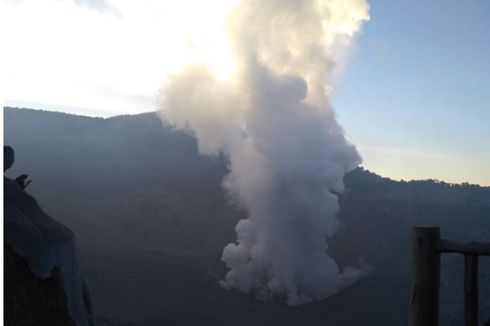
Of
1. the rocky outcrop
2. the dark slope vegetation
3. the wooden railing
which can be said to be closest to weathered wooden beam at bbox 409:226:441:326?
the wooden railing

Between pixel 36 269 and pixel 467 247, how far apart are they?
9415 mm

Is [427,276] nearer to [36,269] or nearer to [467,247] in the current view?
[467,247]

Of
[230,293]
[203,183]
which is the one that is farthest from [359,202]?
[230,293]

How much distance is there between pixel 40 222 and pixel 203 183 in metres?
53.8

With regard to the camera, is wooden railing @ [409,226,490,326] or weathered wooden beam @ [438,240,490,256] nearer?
weathered wooden beam @ [438,240,490,256]

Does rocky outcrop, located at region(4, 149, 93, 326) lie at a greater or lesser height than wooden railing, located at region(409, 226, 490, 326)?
lesser

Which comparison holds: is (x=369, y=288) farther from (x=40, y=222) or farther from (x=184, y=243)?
(x=40, y=222)

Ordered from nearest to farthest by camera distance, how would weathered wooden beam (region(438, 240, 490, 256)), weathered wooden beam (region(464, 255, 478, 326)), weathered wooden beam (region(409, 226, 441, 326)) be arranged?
1. weathered wooden beam (region(438, 240, 490, 256))
2. weathered wooden beam (region(464, 255, 478, 326))
3. weathered wooden beam (region(409, 226, 441, 326))

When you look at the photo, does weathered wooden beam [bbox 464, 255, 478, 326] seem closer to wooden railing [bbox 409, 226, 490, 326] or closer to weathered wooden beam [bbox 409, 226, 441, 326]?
wooden railing [bbox 409, 226, 490, 326]

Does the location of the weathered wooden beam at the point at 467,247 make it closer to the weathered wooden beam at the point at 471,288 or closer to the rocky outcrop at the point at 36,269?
the weathered wooden beam at the point at 471,288

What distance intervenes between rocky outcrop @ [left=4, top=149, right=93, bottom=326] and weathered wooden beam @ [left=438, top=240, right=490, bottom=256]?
8.49 m

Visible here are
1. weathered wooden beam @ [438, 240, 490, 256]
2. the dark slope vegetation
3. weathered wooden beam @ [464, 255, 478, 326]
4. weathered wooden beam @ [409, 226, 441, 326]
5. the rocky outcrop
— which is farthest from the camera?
the dark slope vegetation

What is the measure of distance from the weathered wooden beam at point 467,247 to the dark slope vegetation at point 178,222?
21.4 meters

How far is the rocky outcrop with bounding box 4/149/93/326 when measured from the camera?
1084 cm
